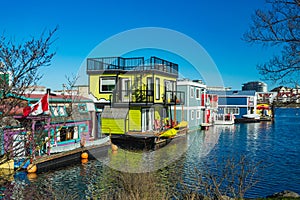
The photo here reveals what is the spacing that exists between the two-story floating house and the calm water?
3279mm

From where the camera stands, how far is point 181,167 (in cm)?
1565

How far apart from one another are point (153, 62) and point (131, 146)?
269 inches

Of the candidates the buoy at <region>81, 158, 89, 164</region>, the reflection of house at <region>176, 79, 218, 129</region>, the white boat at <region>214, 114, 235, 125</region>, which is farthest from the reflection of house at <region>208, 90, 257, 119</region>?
the buoy at <region>81, 158, 89, 164</region>

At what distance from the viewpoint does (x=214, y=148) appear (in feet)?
72.3

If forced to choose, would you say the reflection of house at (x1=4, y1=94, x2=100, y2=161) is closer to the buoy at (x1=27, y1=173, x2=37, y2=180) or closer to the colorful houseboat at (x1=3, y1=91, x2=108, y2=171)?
the colorful houseboat at (x1=3, y1=91, x2=108, y2=171)

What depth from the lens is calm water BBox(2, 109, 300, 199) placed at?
12.0 metres

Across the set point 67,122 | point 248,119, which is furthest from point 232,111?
point 67,122

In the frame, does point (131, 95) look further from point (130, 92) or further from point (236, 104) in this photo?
point (236, 104)

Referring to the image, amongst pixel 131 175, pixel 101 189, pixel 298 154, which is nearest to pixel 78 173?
pixel 101 189

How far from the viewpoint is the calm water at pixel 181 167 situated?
1202cm

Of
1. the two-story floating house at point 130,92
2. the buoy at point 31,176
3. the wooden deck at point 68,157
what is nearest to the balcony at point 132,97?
the two-story floating house at point 130,92

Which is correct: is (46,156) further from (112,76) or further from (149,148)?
(112,76)

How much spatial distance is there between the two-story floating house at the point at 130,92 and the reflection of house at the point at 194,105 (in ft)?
15.9

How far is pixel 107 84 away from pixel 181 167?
11.8 m
